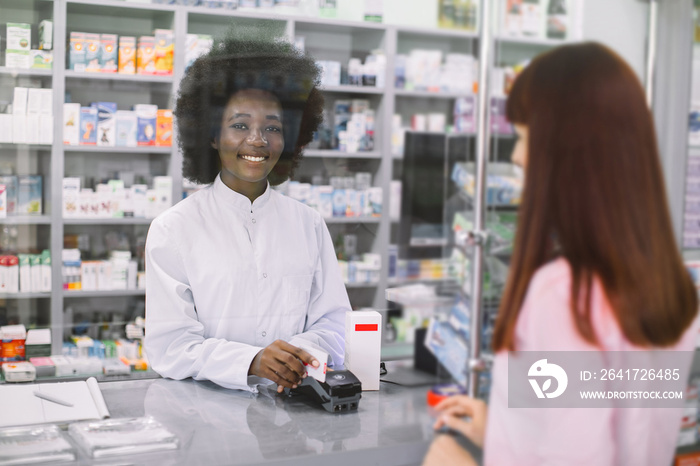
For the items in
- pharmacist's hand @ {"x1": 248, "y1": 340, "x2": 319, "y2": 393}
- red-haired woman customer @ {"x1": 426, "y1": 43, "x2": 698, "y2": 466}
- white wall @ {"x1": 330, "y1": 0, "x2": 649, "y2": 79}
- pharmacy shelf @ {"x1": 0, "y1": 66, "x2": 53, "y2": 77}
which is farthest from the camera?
pharmacy shelf @ {"x1": 0, "y1": 66, "x2": 53, "y2": 77}

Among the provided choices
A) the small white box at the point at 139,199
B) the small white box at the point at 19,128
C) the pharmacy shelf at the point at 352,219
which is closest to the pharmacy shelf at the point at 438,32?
the pharmacy shelf at the point at 352,219

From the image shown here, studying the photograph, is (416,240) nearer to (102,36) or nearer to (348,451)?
(348,451)

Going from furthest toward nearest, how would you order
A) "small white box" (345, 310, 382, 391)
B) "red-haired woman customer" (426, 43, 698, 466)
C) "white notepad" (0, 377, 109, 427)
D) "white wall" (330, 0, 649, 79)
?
"small white box" (345, 310, 382, 391) < "white notepad" (0, 377, 109, 427) < "white wall" (330, 0, 649, 79) < "red-haired woman customer" (426, 43, 698, 466)

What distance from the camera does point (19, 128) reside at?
3619 millimetres

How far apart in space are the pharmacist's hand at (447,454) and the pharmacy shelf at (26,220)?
284 centimetres

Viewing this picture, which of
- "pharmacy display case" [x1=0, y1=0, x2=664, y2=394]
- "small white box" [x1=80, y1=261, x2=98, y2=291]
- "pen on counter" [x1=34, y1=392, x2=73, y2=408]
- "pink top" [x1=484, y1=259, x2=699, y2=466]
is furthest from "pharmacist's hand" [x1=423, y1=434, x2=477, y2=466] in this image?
"small white box" [x1=80, y1=261, x2=98, y2=291]

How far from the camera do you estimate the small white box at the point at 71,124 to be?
3.70 metres

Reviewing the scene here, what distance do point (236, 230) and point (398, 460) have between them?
1091 mm

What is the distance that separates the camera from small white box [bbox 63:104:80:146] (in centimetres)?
370

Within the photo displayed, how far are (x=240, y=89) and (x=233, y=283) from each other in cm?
76

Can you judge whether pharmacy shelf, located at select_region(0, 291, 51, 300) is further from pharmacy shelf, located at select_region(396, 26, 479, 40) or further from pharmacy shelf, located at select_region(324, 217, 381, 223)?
pharmacy shelf, located at select_region(396, 26, 479, 40)

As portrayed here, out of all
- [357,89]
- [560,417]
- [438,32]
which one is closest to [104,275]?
[357,89]

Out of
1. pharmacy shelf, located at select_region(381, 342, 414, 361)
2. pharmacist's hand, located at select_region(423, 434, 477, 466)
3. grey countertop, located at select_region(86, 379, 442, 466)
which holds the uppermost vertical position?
pharmacy shelf, located at select_region(381, 342, 414, 361)

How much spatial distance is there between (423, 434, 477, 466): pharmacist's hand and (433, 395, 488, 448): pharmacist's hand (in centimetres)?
3
